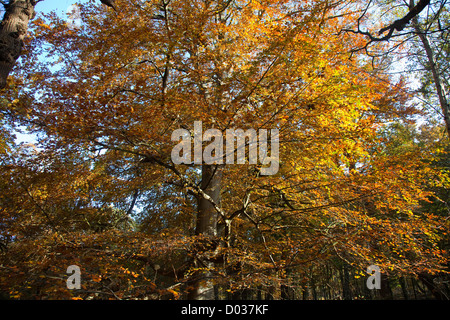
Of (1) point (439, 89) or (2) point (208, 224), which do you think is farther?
(2) point (208, 224)

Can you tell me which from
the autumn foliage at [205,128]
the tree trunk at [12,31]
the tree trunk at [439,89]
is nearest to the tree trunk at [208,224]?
the autumn foliage at [205,128]

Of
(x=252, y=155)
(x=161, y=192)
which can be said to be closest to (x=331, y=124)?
(x=252, y=155)

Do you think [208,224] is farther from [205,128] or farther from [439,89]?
[439,89]

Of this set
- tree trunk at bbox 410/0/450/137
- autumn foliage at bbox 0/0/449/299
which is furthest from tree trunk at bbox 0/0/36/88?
tree trunk at bbox 410/0/450/137

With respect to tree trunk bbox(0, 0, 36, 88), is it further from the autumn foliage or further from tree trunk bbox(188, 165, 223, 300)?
tree trunk bbox(188, 165, 223, 300)

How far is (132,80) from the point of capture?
6535 millimetres

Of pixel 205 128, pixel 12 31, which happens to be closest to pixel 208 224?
pixel 205 128

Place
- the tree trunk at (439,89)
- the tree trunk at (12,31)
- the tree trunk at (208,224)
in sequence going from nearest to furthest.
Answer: the tree trunk at (12,31), the tree trunk at (439,89), the tree trunk at (208,224)

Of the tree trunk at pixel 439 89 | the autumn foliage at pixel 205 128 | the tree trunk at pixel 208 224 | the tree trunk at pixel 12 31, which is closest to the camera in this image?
the tree trunk at pixel 12 31

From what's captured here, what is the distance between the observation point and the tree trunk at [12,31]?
3373 mm

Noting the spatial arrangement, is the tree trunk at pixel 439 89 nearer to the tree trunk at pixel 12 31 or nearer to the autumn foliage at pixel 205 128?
the autumn foliage at pixel 205 128

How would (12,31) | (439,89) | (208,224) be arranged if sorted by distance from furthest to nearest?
(208,224) < (439,89) < (12,31)

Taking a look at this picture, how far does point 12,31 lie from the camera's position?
3.52 metres

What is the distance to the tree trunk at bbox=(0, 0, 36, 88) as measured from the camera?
3.37 metres
